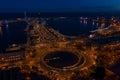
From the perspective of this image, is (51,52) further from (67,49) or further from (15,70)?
(15,70)

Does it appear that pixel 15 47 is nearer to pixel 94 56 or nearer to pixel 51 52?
pixel 51 52

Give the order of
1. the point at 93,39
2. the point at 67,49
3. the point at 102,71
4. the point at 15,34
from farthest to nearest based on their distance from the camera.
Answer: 1. the point at 15,34
2. the point at 93,39
3. the point at 67,49
4. the point at 102,71

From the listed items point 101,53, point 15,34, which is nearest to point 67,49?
point 101,53

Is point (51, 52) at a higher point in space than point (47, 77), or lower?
higher

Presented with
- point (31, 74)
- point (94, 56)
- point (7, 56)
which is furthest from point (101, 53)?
point (7, 56)

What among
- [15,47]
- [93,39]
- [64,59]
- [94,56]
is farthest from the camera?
[93,39]

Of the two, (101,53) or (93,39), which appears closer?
(101,53)

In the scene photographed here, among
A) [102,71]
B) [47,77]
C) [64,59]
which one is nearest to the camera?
[102,71]

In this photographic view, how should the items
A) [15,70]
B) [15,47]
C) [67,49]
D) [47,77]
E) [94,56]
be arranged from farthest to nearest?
[15,47]
[67,49]
[94,56]
[15,70]
[47,77]

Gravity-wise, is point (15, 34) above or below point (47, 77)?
above
